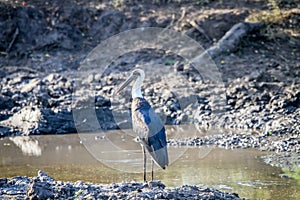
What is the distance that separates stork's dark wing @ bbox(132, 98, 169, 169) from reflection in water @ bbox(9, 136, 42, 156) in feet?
16.7

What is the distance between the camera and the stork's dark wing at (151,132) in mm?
9852

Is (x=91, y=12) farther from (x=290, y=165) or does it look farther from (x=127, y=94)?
(x=290, y=165)

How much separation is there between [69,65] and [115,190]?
40.2 ft

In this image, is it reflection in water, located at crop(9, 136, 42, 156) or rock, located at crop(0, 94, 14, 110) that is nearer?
reflection in water, located at crop(9, 136, 42, 156)

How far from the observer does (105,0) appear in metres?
23.9

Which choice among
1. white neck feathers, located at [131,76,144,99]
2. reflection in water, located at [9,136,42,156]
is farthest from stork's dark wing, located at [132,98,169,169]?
reflection in water, located at [9,136,42,156]

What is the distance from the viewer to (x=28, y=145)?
15.8 m

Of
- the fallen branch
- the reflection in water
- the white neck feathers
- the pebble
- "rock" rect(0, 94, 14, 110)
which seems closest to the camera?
the pebble

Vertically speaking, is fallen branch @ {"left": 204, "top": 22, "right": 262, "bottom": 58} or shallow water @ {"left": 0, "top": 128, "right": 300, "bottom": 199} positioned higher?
fallen branch @ {"left": 204, "top": 22, "right": 262, "bottom": 58}

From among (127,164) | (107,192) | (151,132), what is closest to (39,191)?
(107,192)

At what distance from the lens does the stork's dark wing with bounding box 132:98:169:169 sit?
985 cm

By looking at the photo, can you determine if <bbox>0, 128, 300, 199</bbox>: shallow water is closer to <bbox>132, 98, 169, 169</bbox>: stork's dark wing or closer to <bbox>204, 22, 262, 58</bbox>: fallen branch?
<bbox>132, 98, 169, 169</bbox>: stork's dark wing

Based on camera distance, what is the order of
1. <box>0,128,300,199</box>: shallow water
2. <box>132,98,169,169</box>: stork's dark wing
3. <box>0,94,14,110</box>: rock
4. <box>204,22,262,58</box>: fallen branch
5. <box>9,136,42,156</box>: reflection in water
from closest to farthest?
1. <box>132,98,169,169</box>: stork's dark wing
2. <box>0,128,300,199</box>: shallow water
3. <box>9,136,42,156</box>: reflection in water
4. <box>0,94,14,110</box>: rock
5. <box>204,22,262,58</box>: fallen branch

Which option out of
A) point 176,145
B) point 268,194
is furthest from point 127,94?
point 268,194
